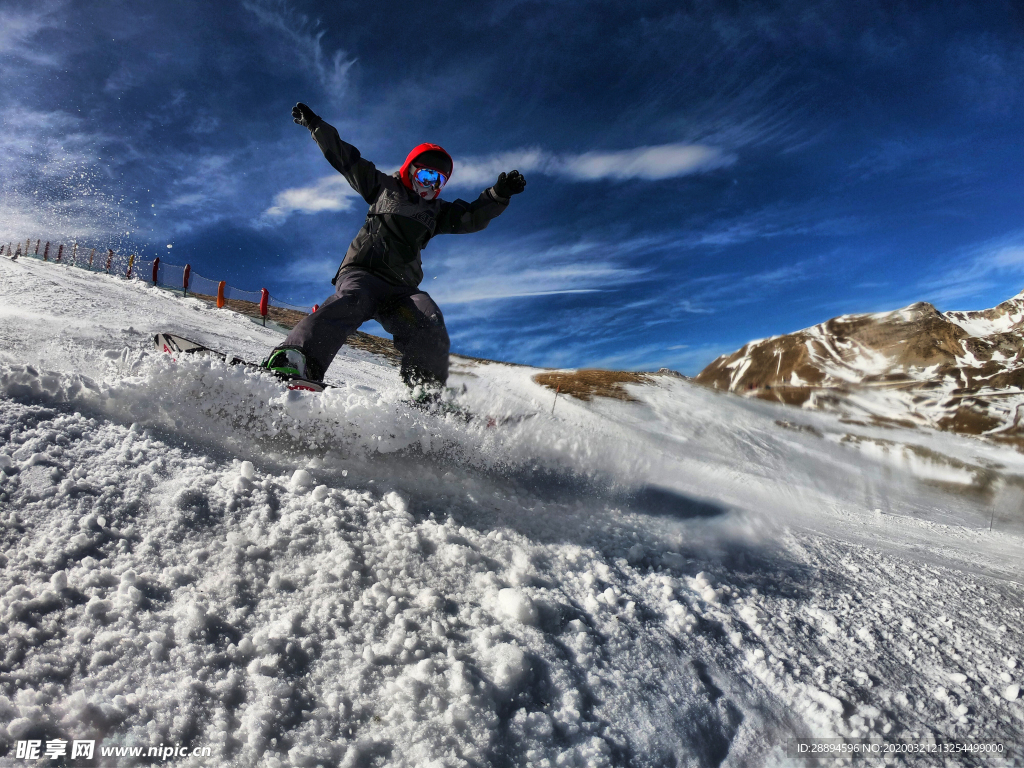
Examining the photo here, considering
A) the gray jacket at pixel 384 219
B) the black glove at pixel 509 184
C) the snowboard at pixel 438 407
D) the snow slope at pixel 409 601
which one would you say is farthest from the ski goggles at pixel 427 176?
the snow slope at pixel 409 601

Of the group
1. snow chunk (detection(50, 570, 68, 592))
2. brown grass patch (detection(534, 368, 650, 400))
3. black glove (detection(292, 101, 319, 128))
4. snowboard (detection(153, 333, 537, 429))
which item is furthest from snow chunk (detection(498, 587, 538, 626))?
brown grass patch (detection(534, 368, 650, 400))

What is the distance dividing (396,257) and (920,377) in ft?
24.6

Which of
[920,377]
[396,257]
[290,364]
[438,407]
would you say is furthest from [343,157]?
[920,377]

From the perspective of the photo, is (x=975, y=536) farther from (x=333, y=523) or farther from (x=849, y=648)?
(x=333, y=523)

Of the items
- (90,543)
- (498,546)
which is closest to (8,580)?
(90,543)

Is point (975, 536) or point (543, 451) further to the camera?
point (975, 536)

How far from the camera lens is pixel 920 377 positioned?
6707mm

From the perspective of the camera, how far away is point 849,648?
1599mm

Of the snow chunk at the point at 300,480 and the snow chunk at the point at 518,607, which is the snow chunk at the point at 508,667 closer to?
the snow chunk at the point at 518,607

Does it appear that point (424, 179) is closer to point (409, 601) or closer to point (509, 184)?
point (509, 184)

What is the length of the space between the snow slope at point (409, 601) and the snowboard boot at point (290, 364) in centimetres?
54

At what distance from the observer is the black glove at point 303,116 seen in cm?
328

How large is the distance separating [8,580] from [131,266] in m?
22.6

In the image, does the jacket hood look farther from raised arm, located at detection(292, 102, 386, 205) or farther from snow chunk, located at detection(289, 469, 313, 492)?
snow chunk, located at detection(289, 469, 313, 492)
